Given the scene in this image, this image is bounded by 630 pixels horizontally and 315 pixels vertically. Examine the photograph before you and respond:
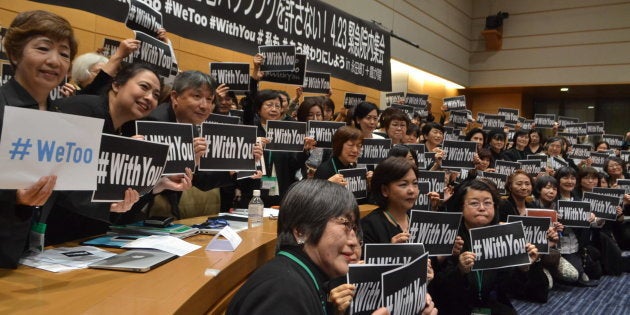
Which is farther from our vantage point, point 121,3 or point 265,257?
point 121,3

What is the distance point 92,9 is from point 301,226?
9.53ft

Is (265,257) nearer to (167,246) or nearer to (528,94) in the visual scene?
(167,246)

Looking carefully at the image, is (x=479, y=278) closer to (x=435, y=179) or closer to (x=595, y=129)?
(x=435, y=179)

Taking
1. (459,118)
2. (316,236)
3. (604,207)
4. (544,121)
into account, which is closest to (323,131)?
(316,236)

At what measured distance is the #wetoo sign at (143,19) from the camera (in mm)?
3338

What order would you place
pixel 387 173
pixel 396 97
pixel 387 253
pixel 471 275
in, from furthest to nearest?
pixel 396 97 < pixel 471 275 < pixel 387 173 < pixel 387 253

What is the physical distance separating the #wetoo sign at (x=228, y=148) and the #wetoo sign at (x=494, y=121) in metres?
6.48

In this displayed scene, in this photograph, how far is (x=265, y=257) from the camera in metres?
2.28

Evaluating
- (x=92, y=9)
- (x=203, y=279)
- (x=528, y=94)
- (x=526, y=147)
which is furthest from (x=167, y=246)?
(x=528, y=94)

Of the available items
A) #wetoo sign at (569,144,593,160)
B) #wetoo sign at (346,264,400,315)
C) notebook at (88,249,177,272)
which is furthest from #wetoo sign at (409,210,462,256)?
#wetoo sign at (569,144,593,160)

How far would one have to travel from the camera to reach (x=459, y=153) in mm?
4906

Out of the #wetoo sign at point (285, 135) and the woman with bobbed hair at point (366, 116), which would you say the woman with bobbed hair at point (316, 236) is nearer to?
the #wetoo sign at point (285, 135)

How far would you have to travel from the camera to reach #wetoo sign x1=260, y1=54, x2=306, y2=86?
4.83 m

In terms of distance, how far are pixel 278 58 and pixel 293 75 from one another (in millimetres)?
332
